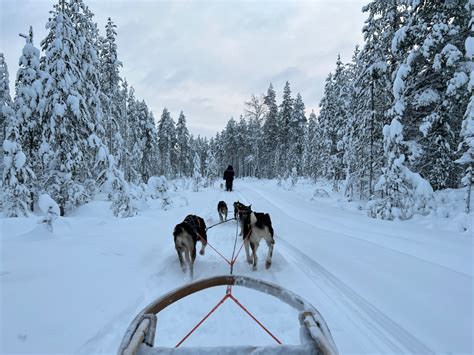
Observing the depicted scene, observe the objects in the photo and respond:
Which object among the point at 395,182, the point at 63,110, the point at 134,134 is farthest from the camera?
the point at 134,134

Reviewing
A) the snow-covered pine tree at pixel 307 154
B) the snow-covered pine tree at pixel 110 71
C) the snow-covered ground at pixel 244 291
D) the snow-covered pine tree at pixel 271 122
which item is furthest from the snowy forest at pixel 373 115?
the snow-covered pine tree at pixel 307 154

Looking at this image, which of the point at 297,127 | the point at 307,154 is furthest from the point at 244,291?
the point at 307,154

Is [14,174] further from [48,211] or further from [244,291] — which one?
[244,291]

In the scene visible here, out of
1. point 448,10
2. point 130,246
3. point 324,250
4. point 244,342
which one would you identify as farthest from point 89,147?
point 448,10

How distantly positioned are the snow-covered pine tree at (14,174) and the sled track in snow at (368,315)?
14314 millimetres

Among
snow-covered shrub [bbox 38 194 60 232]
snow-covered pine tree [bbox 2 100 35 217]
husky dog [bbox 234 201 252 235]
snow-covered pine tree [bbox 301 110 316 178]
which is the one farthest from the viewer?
snow-covered pine tree [bbox 301 110 316 178]

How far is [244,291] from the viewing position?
435 centimetres

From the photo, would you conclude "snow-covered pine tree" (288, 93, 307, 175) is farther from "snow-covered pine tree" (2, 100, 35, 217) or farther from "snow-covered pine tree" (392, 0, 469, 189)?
"snow-covered pine tree" (2, 100, 35, 217)

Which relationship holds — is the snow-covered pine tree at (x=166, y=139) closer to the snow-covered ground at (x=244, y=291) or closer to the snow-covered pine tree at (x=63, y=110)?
the snow-covered pine tree at (x=63, y=110)

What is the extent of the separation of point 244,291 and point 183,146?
55.7 metres

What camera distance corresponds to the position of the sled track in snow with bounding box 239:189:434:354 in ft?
10.0

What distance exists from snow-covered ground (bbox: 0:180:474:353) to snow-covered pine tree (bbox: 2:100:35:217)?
24.5 ft

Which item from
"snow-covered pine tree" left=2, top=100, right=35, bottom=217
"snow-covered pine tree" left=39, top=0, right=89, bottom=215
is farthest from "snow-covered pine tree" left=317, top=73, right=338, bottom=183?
"snow-covered pine tree" left=2, top=100, right=35, bottom=217

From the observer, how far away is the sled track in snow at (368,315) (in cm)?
306
